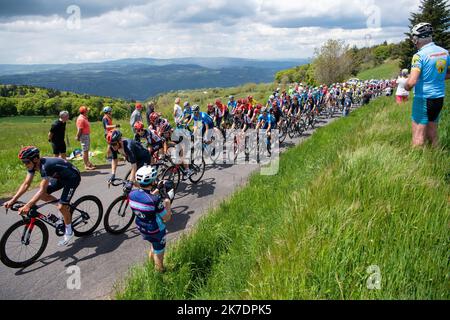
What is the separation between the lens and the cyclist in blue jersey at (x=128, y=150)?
6.31 metres

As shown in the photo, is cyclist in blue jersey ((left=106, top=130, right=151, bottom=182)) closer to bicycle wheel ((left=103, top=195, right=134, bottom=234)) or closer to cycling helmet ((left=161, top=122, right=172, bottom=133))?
bicycle wheel ((left=103, top=195, right=134, bottom=234))

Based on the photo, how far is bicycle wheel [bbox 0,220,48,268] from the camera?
17.4 feet

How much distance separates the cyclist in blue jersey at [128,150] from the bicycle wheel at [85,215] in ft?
2.41

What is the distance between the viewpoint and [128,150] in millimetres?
6734

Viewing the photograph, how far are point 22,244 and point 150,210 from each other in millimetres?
3038

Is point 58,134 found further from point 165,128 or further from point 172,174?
point 172,174

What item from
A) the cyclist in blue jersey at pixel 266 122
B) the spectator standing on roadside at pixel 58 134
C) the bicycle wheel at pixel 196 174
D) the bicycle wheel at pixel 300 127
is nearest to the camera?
the bicycle wheel at pixel 196 174

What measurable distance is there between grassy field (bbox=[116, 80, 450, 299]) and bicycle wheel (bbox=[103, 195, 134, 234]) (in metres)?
1.78

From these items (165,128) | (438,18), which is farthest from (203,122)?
(438,18)

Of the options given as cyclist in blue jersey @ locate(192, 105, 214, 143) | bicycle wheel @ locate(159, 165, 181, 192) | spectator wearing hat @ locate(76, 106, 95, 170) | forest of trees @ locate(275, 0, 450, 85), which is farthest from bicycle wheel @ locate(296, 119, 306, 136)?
forest of trees @ locate(275, 0, 450, 85)

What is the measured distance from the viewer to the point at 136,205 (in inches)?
174

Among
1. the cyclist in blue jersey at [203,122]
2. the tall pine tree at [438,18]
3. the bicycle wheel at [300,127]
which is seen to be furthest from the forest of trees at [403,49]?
the cyclist in blue jersey at [203,122]

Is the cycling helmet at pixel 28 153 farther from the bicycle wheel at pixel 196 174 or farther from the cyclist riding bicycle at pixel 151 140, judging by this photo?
the bicycle wheel at pixel 196 174

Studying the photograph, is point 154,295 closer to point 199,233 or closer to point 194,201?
point 199,233
